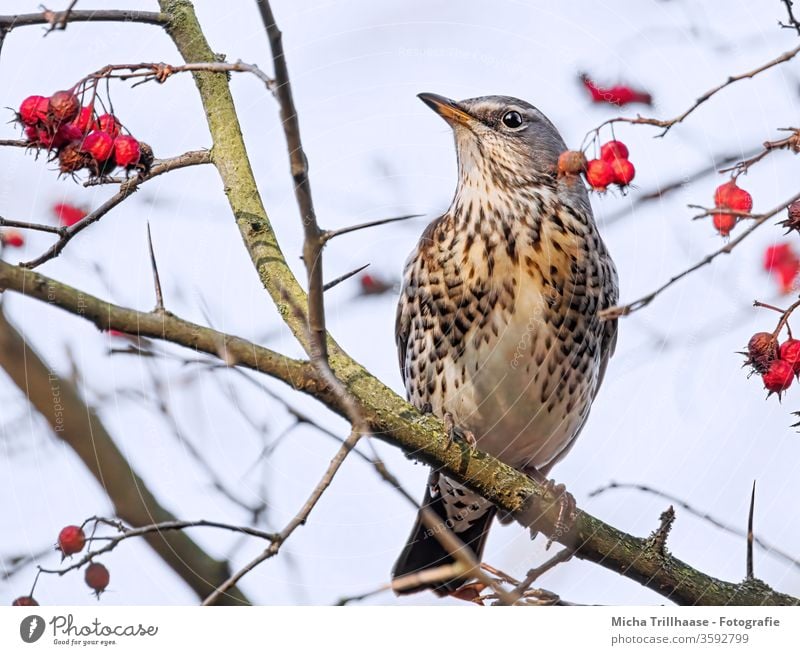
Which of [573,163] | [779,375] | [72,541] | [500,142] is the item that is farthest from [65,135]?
[500,142]

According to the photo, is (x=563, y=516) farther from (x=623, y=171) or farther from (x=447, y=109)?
(x=447, y=109)

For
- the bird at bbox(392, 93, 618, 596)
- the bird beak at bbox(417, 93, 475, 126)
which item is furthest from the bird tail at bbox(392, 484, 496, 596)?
the bird beak at bbox(417, 93, 475, 126)

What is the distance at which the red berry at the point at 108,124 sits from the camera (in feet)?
7.70

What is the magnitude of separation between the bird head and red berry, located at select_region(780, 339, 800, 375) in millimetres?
1594

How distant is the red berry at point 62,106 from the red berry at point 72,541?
3.03ft

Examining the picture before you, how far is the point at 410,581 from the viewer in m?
1.85

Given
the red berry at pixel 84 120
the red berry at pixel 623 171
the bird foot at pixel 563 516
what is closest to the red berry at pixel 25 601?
the red berry at pixel 84 120

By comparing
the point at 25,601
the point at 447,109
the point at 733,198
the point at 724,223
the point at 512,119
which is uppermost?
the point at 512,119

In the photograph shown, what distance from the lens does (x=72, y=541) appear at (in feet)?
7.40

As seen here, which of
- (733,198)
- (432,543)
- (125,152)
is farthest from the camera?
(432,543)

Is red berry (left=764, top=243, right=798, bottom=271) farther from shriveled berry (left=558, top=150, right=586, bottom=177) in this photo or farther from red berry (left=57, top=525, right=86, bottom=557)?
red berry (left=57, top=525, right=86, bottom=557)

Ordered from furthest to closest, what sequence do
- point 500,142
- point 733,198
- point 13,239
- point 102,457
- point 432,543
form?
point 432,543
point 500,142
point 13,239
point 102,457
point 733,198

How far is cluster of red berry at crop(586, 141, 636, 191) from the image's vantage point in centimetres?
235

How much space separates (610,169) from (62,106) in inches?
49.7
